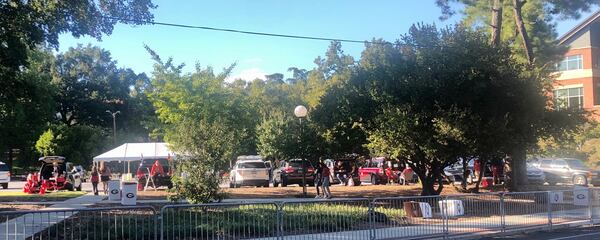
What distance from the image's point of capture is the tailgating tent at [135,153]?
106 feet

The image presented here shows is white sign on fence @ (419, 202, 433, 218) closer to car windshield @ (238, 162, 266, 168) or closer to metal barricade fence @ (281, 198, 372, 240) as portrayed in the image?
metal barricade fence @ (281, 198, 372, 240)

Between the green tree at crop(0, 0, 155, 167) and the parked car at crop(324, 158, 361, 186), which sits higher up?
the green tree at crop(0, 0, 155, 167)

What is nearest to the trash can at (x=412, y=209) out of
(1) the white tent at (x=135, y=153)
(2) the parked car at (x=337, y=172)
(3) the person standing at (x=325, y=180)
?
(3) the person standing at (x=325, y=180)

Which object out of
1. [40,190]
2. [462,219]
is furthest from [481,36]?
[40,190]

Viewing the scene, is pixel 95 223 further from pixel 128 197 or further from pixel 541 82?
pixel 541 82

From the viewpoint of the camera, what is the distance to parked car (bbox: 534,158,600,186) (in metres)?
34.7

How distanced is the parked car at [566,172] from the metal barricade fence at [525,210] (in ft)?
65.8

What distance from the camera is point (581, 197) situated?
1769 centimetres

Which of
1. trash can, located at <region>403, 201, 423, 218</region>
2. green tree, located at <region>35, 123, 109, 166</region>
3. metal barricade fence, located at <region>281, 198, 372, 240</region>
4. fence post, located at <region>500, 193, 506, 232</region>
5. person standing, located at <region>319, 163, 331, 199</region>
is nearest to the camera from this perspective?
metal barricade fence, located at <region>281, 198, 372, 240</region>

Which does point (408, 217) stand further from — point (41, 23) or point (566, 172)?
point (566, 172)

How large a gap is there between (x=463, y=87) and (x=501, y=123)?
5.96 ft

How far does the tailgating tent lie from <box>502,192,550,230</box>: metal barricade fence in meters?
20.4

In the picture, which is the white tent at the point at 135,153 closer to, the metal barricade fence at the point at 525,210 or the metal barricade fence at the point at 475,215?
the metal barricade fence at the point at 525,210

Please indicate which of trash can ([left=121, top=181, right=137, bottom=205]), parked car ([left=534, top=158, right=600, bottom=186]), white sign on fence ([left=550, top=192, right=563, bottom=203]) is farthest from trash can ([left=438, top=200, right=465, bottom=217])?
parked car ([left=534, top=158, right=600, bottom=186])
